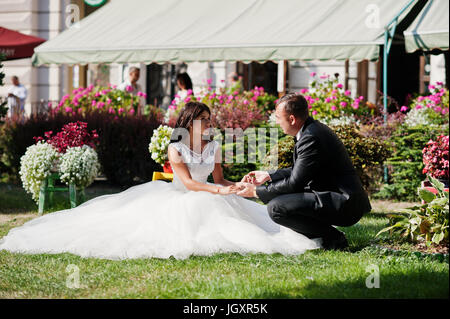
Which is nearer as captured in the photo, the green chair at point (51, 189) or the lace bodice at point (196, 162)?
the lace bodice at point (196, 162)

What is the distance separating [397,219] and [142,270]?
2457 mm

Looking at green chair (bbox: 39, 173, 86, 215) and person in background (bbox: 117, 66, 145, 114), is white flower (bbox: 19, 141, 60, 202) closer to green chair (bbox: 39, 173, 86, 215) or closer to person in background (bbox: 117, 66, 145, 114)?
green chair (bbox: 39, 173, 86, 215)

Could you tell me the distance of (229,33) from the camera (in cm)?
1183

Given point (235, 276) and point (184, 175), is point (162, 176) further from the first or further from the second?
point (235, 276)

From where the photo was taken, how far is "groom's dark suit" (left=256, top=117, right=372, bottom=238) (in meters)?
5.86

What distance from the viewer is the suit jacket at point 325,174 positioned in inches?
230

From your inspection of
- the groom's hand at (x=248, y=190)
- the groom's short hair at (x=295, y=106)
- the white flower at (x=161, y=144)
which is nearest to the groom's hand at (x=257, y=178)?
the groom's hand at (x=248, y=190)

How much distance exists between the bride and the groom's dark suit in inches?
12.1

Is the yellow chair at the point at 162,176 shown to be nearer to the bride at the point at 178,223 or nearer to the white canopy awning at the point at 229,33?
the bride at the point at 178,223

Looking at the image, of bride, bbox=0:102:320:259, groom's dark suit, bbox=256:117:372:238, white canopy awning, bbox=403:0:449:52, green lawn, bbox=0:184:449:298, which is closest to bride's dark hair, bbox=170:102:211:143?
bride, bbox=0:102:320:259

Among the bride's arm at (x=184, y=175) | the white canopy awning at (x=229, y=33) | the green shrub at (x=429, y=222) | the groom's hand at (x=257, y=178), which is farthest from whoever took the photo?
the white canopy awning at (x=229, y=33)

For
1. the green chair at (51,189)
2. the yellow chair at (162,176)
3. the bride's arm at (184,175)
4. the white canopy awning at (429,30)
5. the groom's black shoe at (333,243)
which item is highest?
the white canopy awning at (429,30)

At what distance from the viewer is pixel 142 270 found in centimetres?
539

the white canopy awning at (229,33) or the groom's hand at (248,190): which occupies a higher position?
the white canopy awning at (229,33)
